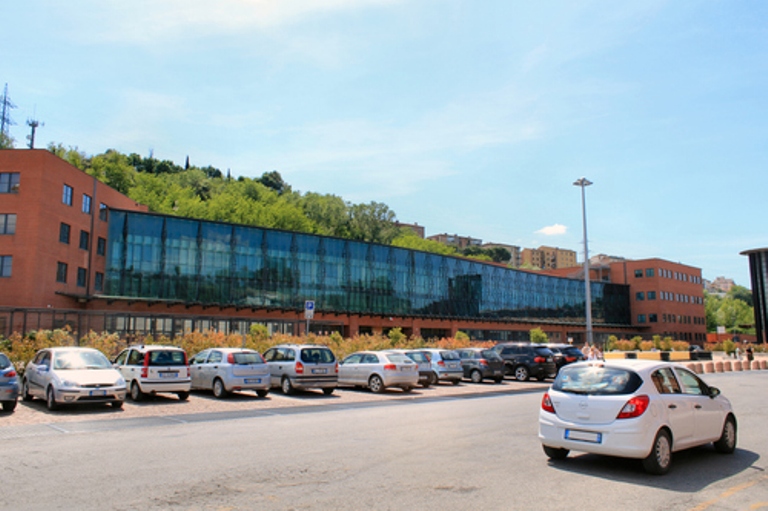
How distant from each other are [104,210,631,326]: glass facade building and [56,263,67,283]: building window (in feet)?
17.2

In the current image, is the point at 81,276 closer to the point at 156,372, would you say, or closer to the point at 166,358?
the point at 166,358

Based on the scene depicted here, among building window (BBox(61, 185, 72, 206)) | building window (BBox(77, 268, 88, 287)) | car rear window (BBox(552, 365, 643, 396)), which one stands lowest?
car rear window (BBox(552, 365, 643, 396))

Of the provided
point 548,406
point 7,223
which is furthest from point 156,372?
point 7,223

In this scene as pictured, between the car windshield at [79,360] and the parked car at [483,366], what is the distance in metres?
15.2

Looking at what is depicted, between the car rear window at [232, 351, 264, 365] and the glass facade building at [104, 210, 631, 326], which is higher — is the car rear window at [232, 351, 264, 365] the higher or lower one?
the lower one

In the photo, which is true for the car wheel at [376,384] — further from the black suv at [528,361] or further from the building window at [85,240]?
the building window at [85,240]

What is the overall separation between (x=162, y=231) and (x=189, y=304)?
662 centimetres

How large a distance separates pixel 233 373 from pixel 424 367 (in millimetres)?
8380

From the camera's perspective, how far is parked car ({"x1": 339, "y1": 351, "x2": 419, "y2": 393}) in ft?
68.9

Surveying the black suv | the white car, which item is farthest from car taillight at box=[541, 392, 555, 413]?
the black suv

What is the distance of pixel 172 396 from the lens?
19141 mm

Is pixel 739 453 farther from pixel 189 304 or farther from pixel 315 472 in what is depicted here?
pixel 189 304

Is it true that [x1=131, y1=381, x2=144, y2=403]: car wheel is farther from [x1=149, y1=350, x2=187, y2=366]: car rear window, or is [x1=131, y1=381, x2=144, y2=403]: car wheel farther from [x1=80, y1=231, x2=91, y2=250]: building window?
[x1=80, y1=231, x2=91, y2=250]: building window

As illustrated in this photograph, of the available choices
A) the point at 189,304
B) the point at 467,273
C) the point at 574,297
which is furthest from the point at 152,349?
the point at 574,297
